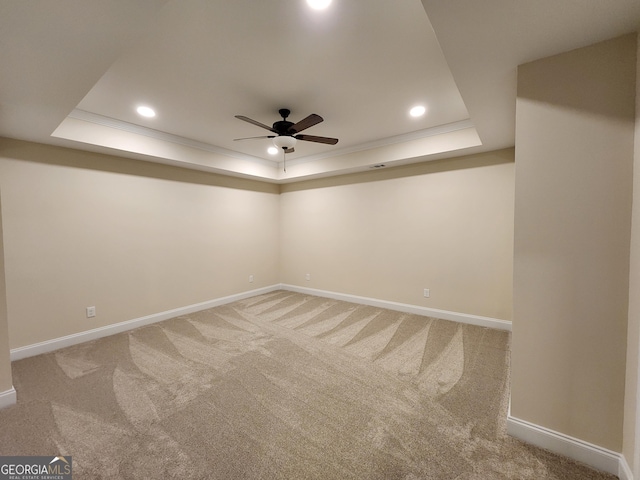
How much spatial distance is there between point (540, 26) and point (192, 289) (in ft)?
16.1

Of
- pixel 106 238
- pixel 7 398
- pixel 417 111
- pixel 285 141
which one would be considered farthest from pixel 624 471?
pixel 106 238

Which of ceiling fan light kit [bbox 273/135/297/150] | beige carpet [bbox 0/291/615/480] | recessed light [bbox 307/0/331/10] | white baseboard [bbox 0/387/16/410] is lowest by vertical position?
beige carpet [bbox 0/291/615/480]

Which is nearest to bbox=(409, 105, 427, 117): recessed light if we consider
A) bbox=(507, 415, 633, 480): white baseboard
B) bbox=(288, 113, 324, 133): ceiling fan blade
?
bbox=(288, 113, 324, 133): ceiling fan blade

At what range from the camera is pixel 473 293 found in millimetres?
3729

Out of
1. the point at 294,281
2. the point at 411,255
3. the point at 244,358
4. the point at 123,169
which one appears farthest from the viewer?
the point at 294,281

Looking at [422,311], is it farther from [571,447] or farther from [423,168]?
[571,447]

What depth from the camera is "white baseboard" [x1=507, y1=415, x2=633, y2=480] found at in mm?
1449

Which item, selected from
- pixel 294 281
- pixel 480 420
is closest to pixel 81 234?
pixel 294 281

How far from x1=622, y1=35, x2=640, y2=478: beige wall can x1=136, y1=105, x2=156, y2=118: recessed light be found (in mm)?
3896

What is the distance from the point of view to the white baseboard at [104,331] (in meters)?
2.90

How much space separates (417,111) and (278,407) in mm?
3307

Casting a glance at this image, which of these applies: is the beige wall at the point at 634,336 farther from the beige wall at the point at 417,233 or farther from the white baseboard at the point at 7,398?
the white baseboard at the point at 7,398

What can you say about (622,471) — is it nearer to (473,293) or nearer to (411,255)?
(473,293)

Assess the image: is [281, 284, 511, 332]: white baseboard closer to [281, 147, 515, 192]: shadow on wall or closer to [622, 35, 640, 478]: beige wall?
[281, 147, 515, 192]: shadow on wall
